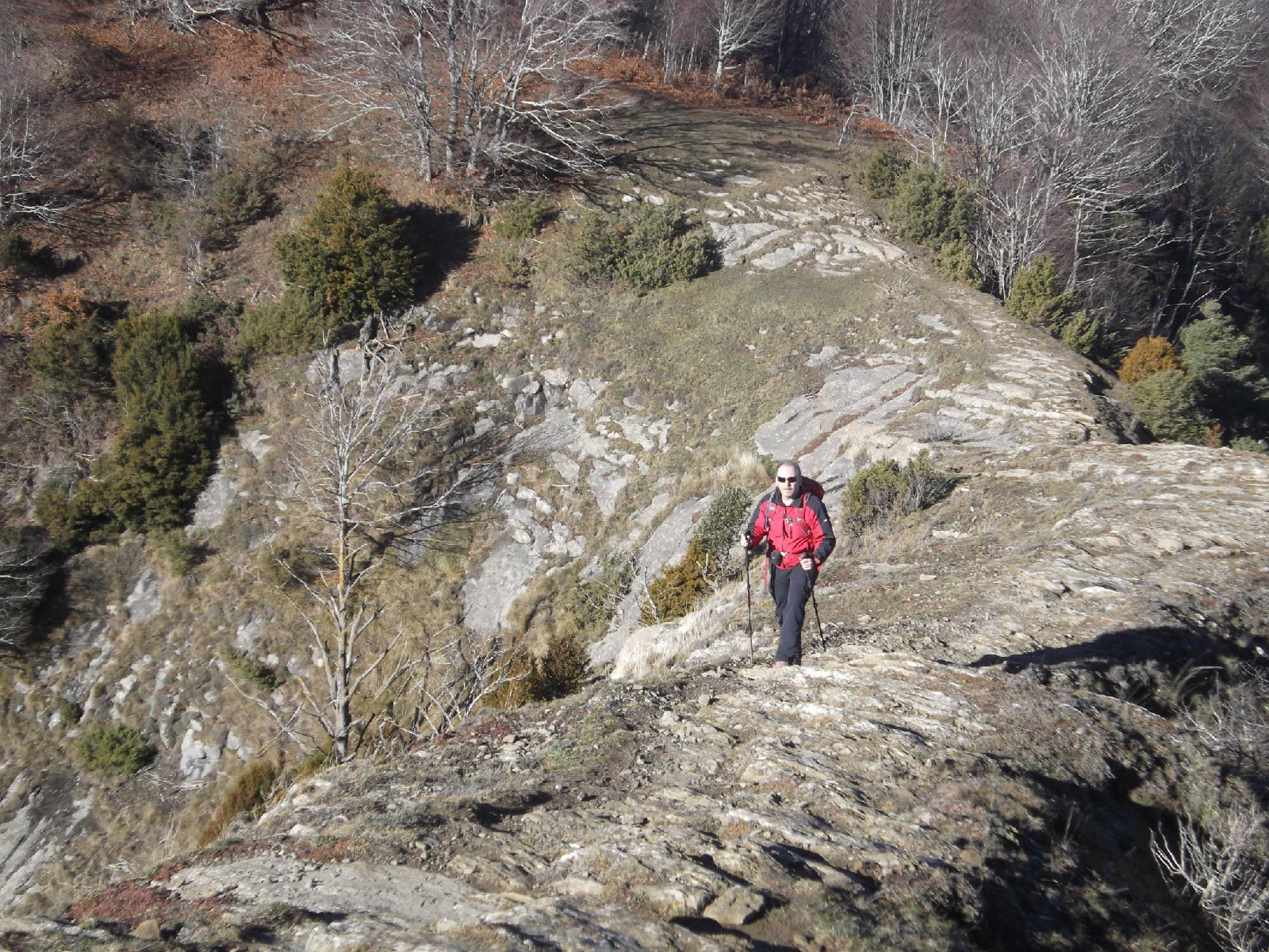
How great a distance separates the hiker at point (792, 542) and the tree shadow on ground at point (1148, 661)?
1.39 metres

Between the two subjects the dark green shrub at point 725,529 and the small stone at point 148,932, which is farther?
the dark green shrub at point 725,529

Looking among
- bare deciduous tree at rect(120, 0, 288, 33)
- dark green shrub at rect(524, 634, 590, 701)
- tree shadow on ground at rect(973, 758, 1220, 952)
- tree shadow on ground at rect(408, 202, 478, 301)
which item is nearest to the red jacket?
tree shadow on ground at rect(973, 758, 1220, 952)

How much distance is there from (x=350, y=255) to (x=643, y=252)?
6844 millimetres

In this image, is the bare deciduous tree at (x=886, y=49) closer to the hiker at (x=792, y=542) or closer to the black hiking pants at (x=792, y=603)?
the hiker at (x=792, y=542)

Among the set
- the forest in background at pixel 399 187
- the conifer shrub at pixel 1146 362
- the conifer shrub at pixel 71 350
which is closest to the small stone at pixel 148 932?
the forest in background at pixel 399 187

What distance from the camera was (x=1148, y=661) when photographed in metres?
6.00

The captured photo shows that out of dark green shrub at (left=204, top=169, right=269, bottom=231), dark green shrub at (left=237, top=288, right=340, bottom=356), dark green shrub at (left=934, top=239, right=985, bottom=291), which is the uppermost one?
dark green shrub at (left=934, top=239, right=985, bottom=291)

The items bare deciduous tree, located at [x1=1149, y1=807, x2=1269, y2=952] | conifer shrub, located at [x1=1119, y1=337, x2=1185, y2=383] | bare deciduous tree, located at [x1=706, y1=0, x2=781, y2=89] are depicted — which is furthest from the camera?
bare deciduous tree, located at [x1=706, y1=0, x2=781, y2=89]

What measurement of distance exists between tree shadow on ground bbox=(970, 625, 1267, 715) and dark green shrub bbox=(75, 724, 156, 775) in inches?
517

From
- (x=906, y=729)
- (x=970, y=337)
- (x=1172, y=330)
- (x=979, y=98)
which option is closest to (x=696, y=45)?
(x=979, y=98)

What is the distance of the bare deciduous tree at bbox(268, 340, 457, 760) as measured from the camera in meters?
13.4

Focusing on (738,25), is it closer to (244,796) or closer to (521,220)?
(521,220)

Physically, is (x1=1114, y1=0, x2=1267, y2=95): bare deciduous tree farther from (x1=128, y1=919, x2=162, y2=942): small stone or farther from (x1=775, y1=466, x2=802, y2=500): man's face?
(x1=128, y1=919, x2=162, y2=942): small stone

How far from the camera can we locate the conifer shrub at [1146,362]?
16.4 m
